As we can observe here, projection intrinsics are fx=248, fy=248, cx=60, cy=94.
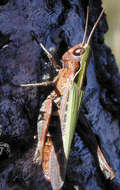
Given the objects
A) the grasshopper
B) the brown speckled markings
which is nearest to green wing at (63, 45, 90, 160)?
the grasshopper

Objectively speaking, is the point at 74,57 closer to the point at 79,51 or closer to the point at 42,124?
the point at 79,51

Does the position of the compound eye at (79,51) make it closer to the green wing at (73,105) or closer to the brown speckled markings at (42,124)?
the green wing at (73,105)

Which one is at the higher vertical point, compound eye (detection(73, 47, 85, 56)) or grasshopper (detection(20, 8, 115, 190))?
compound eye (detection(73, 47, 85, 56))

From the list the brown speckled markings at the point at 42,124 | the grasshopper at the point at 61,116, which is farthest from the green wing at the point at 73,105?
the brown speckled markings at the point at 42,124

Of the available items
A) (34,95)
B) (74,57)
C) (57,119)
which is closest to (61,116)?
(57,119)

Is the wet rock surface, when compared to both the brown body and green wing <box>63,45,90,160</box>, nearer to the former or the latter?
the brown body

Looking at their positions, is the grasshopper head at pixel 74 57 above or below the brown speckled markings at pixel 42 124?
above

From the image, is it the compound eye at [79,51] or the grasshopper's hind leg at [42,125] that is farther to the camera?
the compound eye at [79,51]

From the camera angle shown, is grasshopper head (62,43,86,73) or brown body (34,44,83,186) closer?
brown body (34,44,83,186)
